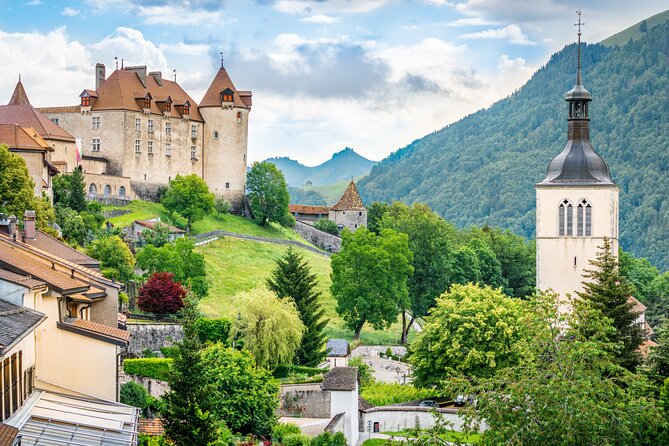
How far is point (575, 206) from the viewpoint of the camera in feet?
240

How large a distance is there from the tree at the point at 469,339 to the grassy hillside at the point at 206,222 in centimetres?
4010

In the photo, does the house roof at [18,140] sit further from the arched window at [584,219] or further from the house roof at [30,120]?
the arched window at [584,219]

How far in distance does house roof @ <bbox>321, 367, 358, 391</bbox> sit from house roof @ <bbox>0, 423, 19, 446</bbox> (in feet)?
84.3

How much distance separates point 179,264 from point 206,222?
33.1 meters

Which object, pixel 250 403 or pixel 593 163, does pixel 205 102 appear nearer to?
pixel 593 163

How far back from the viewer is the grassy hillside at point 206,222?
95.5 meters

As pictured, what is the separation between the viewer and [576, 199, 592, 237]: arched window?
72875 mm

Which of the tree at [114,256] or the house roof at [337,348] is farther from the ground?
the tree at [114,256]

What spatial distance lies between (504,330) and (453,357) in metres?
2.59

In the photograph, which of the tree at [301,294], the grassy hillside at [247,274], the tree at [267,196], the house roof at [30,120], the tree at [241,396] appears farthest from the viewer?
the tree at [267,196]

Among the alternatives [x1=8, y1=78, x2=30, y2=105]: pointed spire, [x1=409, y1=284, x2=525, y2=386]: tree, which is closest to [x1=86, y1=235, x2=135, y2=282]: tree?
[x1=409, y1=284, x2=525, y2=386]: tree

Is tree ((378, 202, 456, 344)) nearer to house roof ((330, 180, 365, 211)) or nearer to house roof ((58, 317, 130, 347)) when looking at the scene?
house roof ((330, 180, 365, 211))

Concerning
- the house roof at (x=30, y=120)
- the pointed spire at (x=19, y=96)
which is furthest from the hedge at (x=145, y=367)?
the pointed spire at (x=19, y=96)

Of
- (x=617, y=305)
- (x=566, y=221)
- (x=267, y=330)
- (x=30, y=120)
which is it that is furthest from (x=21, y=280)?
(x=30, y=120)
